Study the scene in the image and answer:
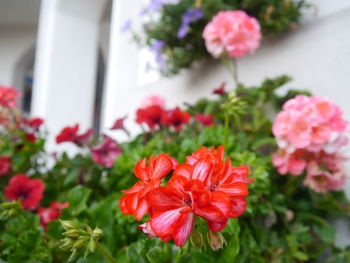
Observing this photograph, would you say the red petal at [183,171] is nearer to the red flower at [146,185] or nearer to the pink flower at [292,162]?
the red flower at [146,185]

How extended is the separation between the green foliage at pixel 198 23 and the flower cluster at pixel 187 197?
2.34ft

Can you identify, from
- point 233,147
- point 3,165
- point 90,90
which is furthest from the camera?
point 90,90

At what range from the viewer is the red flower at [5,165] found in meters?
0.82

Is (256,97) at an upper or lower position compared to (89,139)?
upper

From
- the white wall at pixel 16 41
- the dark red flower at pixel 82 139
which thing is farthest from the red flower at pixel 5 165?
the white wall at pixel 16 41

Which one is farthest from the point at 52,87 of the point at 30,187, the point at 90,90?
the point at 30,187

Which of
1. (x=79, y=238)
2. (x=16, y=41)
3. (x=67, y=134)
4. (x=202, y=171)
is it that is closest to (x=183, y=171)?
(x=202, y=171)

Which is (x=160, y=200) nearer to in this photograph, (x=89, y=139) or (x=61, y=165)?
(x=89, y=139)

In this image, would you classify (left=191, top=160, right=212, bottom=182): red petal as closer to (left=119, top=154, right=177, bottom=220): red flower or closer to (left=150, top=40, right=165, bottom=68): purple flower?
(left=119, top=154, right=177, bottom=220): red flower

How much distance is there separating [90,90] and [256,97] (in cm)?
177

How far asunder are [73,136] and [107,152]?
0.10 meters

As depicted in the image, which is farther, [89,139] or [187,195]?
[89,139]

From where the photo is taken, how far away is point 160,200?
0.28 metres

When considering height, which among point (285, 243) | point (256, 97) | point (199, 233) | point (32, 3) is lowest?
point (285, 243)
